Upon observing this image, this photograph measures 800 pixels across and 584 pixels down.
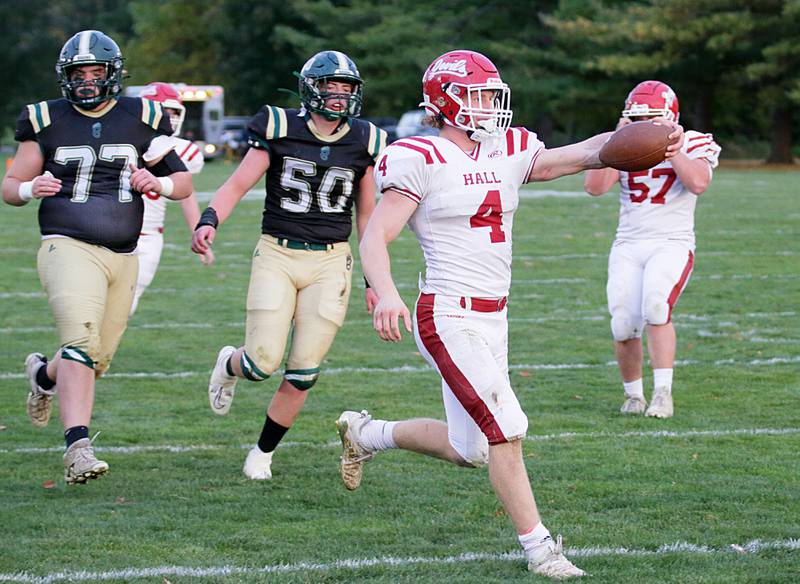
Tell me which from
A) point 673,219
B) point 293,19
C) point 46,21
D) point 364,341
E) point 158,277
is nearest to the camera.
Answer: point 673,219

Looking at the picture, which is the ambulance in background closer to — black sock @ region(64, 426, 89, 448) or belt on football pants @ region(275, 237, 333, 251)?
belt on football pants @ region(275, 237, 333, 251)

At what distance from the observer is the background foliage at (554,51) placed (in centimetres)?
3478

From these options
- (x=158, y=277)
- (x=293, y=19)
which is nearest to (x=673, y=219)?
(x=158, y=277)

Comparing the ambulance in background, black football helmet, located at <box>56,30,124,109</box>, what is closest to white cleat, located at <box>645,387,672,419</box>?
black football helmet, located at <box>56,30,124,109</box>

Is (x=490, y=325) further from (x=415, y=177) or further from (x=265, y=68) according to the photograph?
(x=265, y=68)

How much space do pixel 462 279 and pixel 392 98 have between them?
3957cm

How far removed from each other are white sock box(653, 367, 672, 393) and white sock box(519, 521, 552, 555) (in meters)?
2.76

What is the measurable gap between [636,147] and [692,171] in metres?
2.38

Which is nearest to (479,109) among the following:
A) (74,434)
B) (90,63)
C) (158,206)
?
(90,63)

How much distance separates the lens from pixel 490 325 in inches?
173

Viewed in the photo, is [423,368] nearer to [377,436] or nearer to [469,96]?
[377,436]

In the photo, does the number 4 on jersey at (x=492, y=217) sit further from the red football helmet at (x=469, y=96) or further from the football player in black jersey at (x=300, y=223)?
the football player in black jersey at (x=300, y=223)

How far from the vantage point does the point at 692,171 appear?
6602mm

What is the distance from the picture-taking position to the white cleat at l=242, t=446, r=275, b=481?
555 cm
